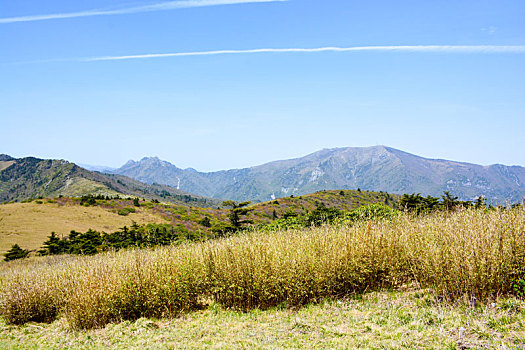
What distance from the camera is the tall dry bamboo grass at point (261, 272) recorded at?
6.50 meters

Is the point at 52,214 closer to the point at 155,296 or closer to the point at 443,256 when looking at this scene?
the point at 155,296

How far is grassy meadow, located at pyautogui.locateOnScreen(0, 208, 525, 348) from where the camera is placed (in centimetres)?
523

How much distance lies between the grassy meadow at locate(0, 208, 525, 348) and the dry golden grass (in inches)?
1226

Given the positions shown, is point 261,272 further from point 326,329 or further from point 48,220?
point 48,220

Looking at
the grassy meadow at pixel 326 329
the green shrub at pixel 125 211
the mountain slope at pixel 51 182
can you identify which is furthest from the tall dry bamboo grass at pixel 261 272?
the mountain slope at pixel 51 182

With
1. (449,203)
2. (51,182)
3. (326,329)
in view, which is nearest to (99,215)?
(449,203)

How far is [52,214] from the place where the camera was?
150 ft

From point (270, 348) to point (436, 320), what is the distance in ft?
8.45

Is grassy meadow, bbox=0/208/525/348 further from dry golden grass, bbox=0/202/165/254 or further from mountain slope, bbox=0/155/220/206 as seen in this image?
mountain slope, bbox=0/155/220/206

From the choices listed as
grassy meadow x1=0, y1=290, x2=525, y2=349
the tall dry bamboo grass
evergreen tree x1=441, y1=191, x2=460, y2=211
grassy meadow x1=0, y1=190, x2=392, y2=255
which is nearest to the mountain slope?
grassy meadow x1=0, y1=190, x2=392, y2=255

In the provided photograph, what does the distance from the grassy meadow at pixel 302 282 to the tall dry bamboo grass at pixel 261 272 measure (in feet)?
0.08

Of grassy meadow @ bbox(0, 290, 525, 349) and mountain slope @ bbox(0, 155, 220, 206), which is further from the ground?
mountain slope @ bbox(0, 155, 220, 206)

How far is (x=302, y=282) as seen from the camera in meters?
6.80

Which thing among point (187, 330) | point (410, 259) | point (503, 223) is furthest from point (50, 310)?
point (503, 223)
